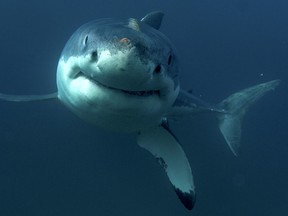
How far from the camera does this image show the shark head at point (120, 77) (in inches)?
105

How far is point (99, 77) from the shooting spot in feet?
9.50

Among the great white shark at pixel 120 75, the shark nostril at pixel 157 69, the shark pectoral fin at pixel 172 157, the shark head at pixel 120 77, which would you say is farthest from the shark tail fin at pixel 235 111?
the shark nostril at pixel 157 69

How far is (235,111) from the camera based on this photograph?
7.98m

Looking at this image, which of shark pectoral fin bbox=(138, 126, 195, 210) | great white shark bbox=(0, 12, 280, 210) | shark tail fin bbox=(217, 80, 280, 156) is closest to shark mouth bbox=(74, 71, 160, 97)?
great white shark bbox=(0, 12, 280, 210)

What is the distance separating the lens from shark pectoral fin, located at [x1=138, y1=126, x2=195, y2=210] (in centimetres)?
558

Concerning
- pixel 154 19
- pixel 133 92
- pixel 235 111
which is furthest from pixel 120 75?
pixel 235 111

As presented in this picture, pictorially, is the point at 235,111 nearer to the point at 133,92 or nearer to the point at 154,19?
the point at 154,19

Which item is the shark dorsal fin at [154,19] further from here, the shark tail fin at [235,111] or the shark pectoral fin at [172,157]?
the shark pectoral fin at [172,157]

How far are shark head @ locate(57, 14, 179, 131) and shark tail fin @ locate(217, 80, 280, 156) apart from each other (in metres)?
3.83

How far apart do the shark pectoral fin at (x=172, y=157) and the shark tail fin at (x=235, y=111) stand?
1800 millimetres

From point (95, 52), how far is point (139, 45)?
35 cm

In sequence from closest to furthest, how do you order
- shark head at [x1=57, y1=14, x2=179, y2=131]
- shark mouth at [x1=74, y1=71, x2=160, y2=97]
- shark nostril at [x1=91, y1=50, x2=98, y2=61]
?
shark head at [x1=57, y1=14, x2=179, y2=131]
shark nostril at [x1=91, y1=50, x2=98, y2=61]
shark mouth at [x1=74, y1=71, x2=160, y2=97]

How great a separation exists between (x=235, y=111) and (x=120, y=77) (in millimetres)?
5615

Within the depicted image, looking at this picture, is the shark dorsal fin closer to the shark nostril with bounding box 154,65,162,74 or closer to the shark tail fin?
the shark tail fin
